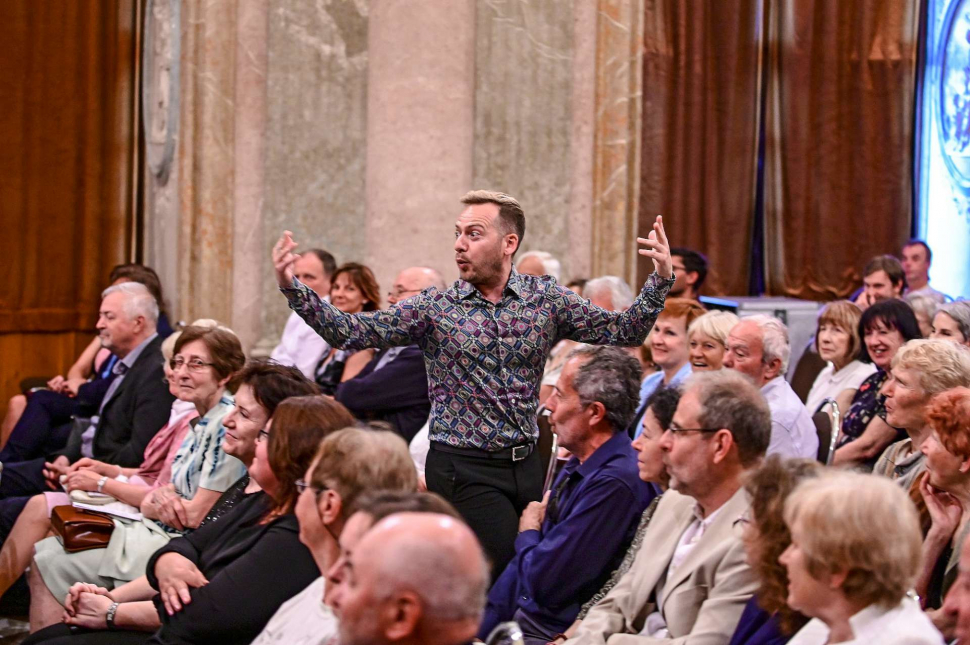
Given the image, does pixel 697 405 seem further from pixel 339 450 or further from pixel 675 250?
pixel 675 250

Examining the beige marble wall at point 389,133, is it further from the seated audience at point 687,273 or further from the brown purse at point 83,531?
the brown purse at point 83,531

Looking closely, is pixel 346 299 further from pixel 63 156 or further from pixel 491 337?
pixel 63 156

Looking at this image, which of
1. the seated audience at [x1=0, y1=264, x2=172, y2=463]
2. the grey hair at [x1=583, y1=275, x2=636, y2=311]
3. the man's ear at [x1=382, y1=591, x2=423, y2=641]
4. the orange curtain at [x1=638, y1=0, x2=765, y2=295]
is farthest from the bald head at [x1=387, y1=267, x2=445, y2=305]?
the man's ear at [x1=382, y1=591, x2=423, y2=641]

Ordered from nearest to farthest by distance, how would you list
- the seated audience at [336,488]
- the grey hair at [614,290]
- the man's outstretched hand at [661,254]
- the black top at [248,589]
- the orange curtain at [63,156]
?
the seated audience at [336,488] → the black top at [248,589] → the man's outstretched hand at [661,254] → the grey hair at [614,290] → the orange curtain at [63,156]

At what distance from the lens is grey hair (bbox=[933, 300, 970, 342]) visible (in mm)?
4538

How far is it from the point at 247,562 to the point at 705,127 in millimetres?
Answer: 5814

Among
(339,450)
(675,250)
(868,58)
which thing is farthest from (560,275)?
(339,450)

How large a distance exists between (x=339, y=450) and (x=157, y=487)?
179 cm

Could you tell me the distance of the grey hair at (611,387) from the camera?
3.21 metres

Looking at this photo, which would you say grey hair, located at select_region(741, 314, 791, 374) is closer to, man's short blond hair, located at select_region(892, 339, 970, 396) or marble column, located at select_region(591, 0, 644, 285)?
man's short blond hair, located at select_region(892, 339, 970, 396)

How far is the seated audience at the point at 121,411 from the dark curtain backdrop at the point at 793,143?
12.1ft

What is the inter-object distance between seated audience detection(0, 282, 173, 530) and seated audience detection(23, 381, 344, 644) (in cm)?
159

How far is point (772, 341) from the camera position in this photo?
13.4ft

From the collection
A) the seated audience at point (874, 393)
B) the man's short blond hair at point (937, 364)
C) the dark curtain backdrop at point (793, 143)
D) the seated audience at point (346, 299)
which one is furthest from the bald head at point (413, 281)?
the dark curtain backdrop at point (793, 143)
